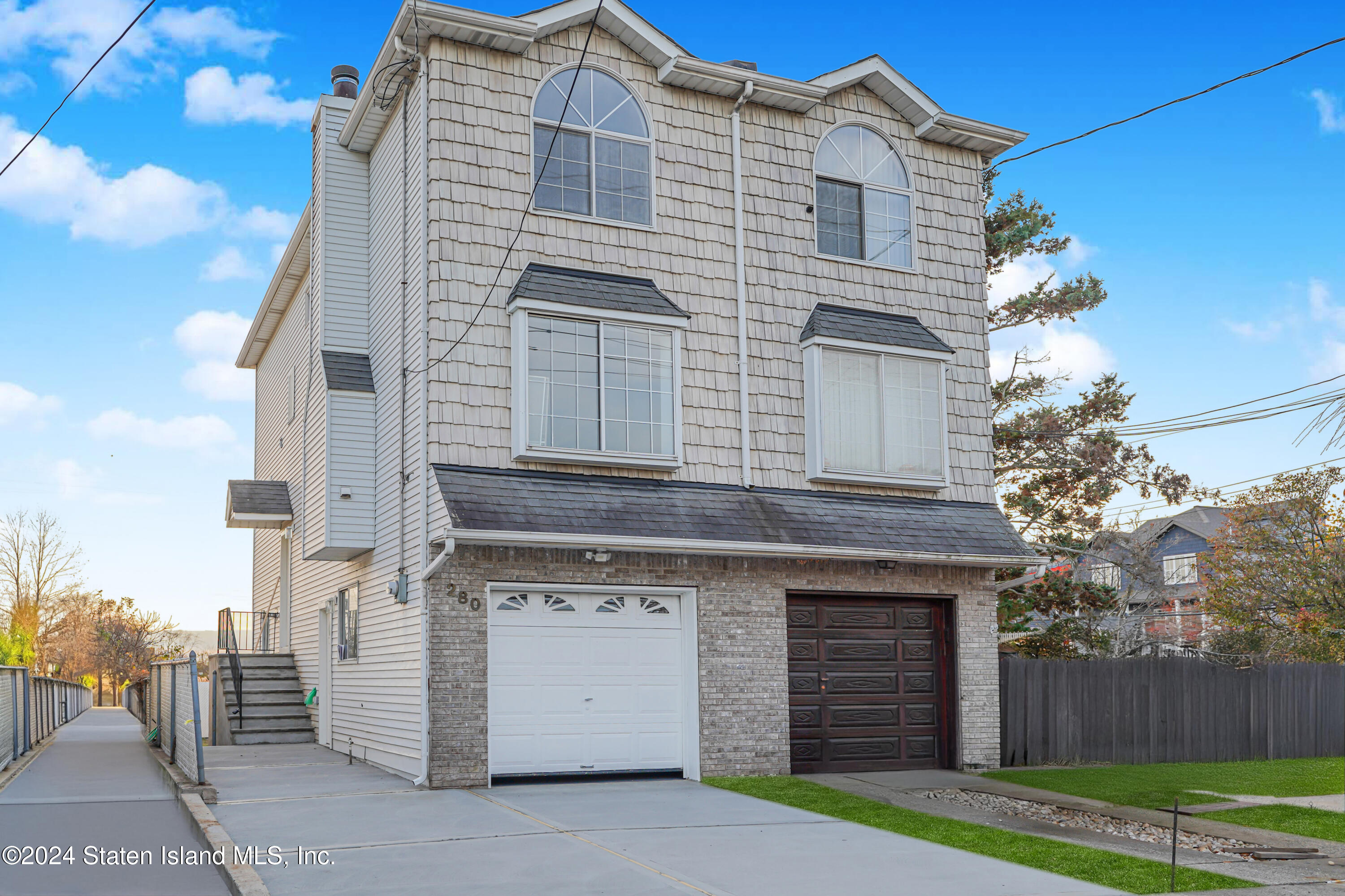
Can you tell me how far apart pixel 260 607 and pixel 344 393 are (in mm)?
11132

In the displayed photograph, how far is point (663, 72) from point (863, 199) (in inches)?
133

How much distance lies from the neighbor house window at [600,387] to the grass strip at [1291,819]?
7.11 metres

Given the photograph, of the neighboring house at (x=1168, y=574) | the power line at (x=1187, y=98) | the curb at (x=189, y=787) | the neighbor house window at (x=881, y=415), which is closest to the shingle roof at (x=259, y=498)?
the curb at (x=189, y=787)

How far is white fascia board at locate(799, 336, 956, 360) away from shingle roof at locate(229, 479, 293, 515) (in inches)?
374

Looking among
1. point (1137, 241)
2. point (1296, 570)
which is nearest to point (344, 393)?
point (1137, 241)

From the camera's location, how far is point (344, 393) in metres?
15.3

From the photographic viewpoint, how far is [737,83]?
591 inches

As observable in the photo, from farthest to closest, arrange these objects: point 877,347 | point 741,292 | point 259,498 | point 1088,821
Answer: point 259,498 → point 877,347 → point 741,292 → point 1088,821

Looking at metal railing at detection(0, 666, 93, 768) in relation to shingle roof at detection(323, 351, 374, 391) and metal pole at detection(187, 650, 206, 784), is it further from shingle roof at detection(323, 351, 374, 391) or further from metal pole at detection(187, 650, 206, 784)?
shingle roof at detection(323, 351, 374, 391)

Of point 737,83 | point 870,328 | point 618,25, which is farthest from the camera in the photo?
point 870,328

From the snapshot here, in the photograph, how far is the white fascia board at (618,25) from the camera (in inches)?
545

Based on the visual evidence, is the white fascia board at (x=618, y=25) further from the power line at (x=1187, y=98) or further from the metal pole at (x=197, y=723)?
the metal pole at (x=197, y=723)

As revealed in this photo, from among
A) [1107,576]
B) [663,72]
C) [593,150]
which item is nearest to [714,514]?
[593,150]

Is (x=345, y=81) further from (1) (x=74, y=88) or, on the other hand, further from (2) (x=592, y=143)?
(1) (x=74, y=88)
